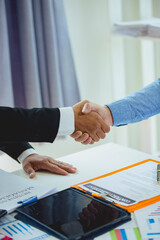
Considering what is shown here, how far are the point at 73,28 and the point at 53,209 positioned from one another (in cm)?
166

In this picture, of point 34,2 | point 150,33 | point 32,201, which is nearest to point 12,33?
point 34,2

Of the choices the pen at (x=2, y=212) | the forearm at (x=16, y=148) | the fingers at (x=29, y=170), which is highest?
the pen at (x=2, y=212)

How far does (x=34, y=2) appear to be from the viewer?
6.18 ft

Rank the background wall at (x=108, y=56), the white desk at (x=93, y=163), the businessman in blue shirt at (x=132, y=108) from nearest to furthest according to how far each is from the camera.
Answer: the white desk at (x=93, y=163) → the businessman in blue shirt at (x=132, y=108) → the background wall at (x=108, y=56)

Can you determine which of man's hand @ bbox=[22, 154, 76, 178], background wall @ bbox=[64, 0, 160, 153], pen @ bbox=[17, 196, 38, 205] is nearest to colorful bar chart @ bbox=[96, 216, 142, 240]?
pen @ bbox=[17, 196, 38, 205]

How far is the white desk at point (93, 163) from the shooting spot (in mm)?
1017

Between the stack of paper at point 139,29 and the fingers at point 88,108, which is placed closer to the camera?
the fingers at point 88,108

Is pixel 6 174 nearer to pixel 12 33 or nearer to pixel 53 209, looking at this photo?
pixel 53 209

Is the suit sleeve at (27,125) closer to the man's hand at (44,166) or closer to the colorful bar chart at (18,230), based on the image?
the man's hand at (44,166)

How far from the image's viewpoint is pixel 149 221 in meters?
0.71

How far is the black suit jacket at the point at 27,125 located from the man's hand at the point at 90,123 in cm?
21

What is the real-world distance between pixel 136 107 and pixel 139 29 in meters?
0.69

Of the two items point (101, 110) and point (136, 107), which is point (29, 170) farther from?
point (136, 107)

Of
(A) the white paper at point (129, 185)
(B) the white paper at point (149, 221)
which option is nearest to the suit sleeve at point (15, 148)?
(A) the white paper at point (129, 185)
